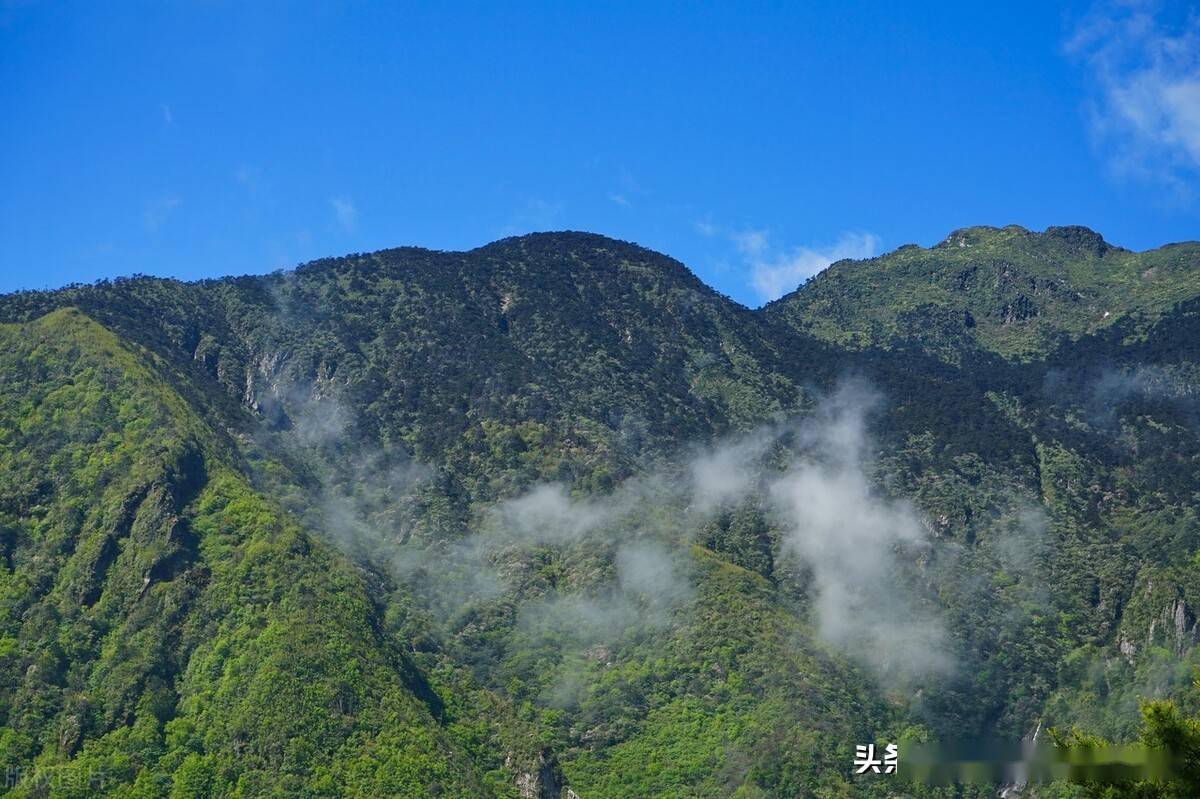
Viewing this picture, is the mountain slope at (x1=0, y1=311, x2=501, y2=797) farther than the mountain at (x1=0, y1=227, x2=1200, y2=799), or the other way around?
the mountain at (x1=0, y1=227, x2=1200, y2=799)

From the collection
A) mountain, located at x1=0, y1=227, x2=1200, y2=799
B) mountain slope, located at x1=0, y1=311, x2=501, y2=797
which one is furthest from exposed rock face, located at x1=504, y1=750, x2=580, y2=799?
mountain slope, located at x1=0, y1=311, x2=501, y2=797

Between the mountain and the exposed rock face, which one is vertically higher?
the mountain

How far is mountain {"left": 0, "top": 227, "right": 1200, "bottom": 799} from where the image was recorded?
384 ft

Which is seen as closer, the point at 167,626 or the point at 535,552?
the point at 167,626

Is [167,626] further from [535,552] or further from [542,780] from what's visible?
[535,552]

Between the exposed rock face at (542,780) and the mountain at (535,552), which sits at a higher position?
the mountain at (535,552)

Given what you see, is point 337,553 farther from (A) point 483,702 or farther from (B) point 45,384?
(B) point 45,384

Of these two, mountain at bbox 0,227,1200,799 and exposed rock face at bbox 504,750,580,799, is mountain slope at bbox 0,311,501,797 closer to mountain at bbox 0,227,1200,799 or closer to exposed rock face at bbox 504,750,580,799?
mountain at bbox 0,227,1200,799

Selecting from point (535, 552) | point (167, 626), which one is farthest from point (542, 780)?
point (535, 552)

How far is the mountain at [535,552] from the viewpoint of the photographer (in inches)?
4609

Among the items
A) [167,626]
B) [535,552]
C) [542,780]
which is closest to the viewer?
[542,780]

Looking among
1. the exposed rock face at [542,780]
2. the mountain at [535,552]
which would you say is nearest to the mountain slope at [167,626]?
the mountain at [535,552]

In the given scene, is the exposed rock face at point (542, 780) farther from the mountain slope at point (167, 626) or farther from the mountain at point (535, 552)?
the mountain slope at point (167, 626)

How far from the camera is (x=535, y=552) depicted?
14788cm
